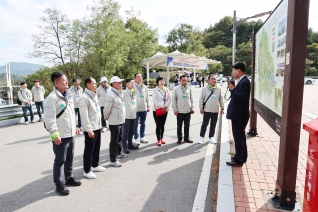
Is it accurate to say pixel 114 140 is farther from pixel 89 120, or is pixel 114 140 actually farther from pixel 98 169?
pixel 89 120

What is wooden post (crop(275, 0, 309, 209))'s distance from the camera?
105 inches

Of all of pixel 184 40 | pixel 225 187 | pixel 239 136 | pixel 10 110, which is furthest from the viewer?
pixel 184 40

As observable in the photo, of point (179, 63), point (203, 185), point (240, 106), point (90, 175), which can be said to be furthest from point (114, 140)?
point (179, 63)

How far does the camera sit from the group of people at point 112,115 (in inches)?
146

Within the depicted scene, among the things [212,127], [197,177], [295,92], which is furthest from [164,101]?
[295,92]

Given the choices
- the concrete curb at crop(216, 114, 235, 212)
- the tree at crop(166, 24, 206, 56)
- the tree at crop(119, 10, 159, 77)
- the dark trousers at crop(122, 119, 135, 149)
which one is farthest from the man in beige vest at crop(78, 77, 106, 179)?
the tree at crop(166, 24, 206, 56)

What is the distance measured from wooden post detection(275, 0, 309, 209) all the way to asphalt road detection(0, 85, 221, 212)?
1.34 metres

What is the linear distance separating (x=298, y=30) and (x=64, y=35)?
18.1m

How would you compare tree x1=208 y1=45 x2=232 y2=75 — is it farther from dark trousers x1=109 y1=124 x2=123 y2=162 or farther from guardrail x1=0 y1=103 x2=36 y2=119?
dark trousers x1=109 y1=124 x2=123 y2=162

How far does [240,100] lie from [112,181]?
2683 mm

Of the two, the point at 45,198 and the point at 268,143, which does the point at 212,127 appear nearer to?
the point at 268,143

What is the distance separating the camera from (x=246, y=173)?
13.7 feet

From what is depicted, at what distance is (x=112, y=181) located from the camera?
420cm

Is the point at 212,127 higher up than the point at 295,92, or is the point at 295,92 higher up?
the point at 295,92
